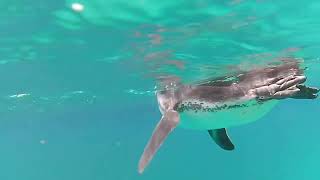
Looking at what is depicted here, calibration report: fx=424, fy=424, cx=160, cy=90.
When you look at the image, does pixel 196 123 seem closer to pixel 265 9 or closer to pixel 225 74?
pixel 265 9

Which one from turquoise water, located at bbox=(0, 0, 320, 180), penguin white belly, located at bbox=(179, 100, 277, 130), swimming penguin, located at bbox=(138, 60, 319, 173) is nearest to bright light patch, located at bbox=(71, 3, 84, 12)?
turquoise water, located at bbox=(0, 0, 320, 180)

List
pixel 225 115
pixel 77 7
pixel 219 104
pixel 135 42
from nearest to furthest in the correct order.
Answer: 1. pixel 219 104
2. pixel 225 115
3. pixel 77 7
4. pixel 135 42

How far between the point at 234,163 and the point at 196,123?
9278 centimetres

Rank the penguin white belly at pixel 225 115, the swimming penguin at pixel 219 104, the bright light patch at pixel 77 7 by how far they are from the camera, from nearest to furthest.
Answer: the swimming penguin at pixel 219 104 < the penguin white belly at pixel 225 115 < the bright light patch at pixel 77 7

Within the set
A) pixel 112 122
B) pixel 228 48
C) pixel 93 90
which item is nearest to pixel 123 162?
pixel 112 122

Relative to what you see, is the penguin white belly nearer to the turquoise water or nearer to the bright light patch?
the turquoise water

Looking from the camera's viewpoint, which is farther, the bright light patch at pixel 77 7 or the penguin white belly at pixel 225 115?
the bright light patch at pixel 77 7

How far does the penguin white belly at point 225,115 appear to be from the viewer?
345 inches

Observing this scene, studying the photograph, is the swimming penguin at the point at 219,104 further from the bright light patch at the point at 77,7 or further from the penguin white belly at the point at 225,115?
the bright light patch at the point at 77,7

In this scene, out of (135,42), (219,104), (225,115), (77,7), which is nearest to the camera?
(219,104)

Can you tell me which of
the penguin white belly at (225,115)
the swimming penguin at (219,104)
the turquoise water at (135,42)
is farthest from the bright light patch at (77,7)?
the penguin white belly at (225,115)

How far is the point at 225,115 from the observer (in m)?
9.06

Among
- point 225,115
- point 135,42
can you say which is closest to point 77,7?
point 135,42

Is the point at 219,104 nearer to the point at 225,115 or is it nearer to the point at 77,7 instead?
the point at 225,115
